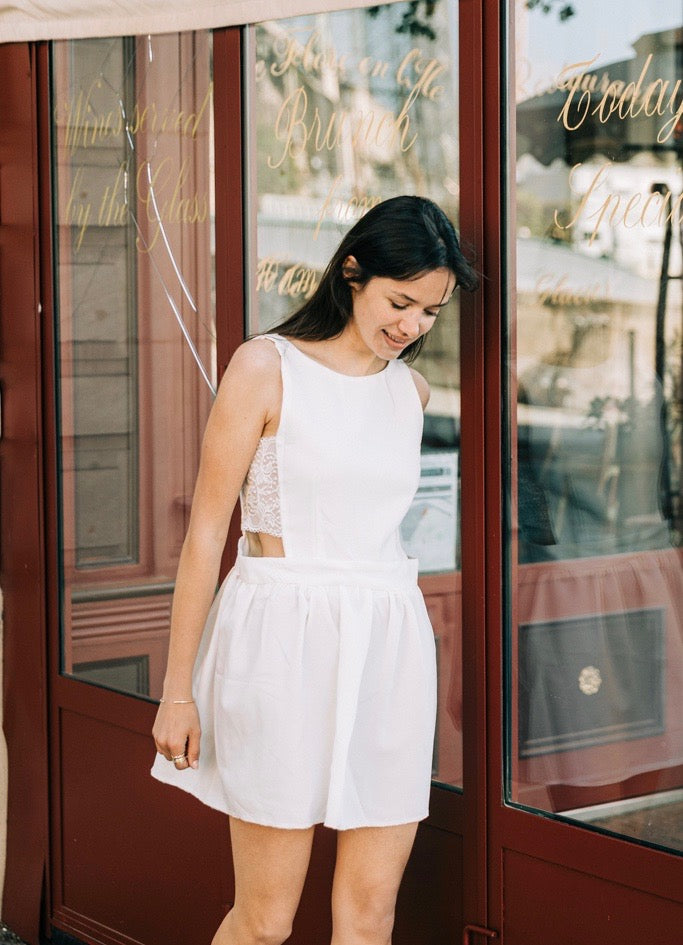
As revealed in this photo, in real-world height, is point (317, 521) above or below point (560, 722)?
above

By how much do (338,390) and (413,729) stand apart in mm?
612

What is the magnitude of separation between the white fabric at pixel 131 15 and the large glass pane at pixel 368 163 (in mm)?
71

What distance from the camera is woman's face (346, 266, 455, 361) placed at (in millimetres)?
2289

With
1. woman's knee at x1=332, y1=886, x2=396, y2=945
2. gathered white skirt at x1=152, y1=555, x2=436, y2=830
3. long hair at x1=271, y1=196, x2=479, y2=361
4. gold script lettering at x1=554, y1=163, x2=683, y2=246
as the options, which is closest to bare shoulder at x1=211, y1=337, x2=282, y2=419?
long hair at x1=271, y1=196, x2=479, y2=361

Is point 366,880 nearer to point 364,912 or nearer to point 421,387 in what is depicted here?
point 364,912

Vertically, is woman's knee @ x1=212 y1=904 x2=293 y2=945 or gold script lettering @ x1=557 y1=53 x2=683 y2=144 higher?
gold script lettering @ x1=557 y1=53 x2=683 y2=144

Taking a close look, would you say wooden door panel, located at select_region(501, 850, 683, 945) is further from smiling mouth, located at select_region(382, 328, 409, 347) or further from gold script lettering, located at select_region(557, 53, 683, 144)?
gold script lettering, located at select_region(557, 53, 683, 144)

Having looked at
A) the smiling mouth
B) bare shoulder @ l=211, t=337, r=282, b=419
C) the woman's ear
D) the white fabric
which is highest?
the white fabric

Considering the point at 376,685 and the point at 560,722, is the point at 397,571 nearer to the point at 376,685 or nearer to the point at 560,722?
the point at 376,685

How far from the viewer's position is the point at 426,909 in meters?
2.83

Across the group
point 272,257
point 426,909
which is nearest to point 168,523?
point 272,257

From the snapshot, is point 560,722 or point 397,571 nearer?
point 397,571

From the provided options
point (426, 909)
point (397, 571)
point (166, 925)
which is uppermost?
point (397, 571)

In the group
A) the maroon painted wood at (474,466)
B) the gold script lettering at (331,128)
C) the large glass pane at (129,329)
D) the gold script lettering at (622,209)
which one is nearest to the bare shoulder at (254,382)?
the maroon painted wood at (474,466)
